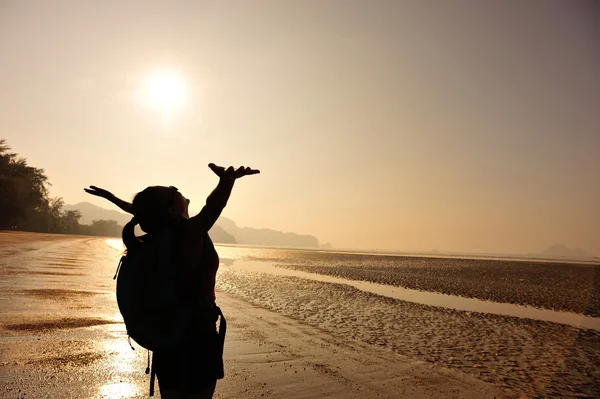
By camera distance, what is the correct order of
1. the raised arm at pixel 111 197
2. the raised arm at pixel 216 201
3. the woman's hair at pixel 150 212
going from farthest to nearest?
1. the raised arm at pixel 111 197
2. the woman's hair at pixel 150 212
3. the raised arm at pixel 216 201

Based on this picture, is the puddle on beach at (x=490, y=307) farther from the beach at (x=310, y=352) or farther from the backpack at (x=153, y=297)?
the backpack at (x=153, y=297)

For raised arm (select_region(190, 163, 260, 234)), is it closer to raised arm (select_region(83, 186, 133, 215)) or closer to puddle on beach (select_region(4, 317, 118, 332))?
raised arm (select_region(83, 186, 133, 215))

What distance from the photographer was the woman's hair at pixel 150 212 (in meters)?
2.71

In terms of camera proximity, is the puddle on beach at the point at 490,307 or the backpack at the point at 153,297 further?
A: the puddle on beach at the point at 490,307

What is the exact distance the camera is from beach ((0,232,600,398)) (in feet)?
20.6

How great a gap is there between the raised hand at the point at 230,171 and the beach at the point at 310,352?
14.8 ft

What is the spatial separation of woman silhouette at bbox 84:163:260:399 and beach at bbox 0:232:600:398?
3.44 metres

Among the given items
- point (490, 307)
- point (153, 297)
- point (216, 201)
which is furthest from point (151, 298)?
point (490, 307)

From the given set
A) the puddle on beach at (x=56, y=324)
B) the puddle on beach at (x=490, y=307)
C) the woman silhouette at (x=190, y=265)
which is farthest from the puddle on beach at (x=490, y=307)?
the woman silhouette at (x=190, y=265)

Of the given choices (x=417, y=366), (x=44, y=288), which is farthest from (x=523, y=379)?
(x=44, y=288)

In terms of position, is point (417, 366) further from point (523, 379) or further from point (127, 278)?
point (127, 278)

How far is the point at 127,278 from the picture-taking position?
275cm

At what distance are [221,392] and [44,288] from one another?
11.8m

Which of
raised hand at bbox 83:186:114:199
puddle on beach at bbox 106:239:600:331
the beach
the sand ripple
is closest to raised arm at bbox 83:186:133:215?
raised hand at bbox 83:186:114:199
